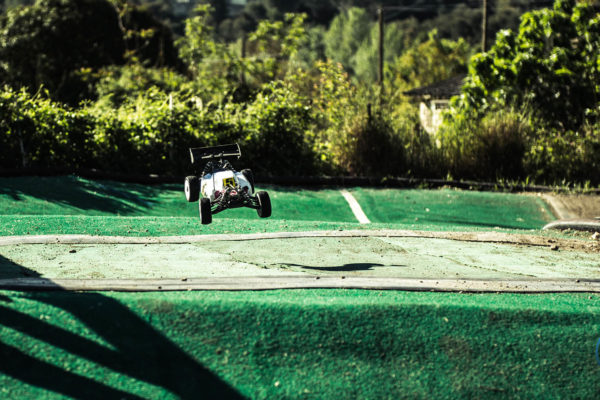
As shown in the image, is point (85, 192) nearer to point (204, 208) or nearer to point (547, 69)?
point (204, 208)

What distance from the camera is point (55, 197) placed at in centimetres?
1214

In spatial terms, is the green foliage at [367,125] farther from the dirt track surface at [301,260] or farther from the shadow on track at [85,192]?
the dirt track surface at [301,260]

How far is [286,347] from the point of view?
5.61m

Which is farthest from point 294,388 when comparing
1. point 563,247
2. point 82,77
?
point 82,77

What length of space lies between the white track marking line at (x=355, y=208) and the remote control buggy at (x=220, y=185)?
8.36 m

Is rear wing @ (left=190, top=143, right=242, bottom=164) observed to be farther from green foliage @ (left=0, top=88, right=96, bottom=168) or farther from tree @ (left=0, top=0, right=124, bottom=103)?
tree @ (left=0, top=0, right=124, bottom=103)

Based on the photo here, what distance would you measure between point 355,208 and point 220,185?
971 centimetres

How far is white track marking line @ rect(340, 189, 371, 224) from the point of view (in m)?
12.7

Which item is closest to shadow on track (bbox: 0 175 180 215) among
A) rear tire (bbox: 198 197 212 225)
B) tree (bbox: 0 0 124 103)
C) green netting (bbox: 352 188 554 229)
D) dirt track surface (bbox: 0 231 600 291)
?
dirt track surface (bbox: 0 231 600 291)

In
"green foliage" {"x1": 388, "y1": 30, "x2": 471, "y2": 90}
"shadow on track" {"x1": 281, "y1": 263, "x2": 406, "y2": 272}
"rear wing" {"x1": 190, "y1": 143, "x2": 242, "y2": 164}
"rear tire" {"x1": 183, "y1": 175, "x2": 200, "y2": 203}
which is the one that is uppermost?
"green foliage" {"x1": 388, "y1": 30, "x2": 471, "y2": 90}

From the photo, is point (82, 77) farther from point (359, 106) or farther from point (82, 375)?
point (82, 375)

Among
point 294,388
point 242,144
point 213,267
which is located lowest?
point 294,388

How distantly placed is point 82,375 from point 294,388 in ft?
5.33

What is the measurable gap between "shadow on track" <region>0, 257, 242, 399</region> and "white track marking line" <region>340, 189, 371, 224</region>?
7.09m
